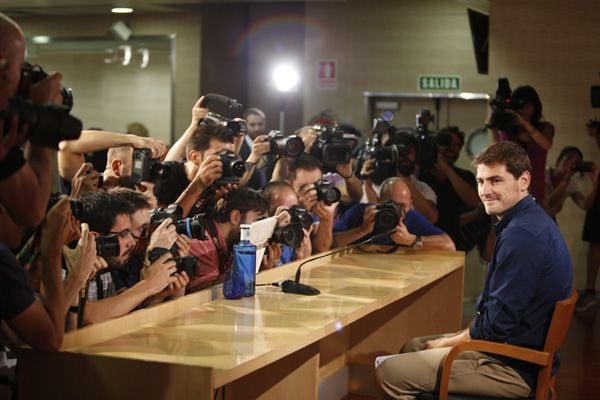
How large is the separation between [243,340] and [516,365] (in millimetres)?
1132

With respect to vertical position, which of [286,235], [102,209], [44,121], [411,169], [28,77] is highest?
[28,77]

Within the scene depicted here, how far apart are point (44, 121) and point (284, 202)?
2482 millimetres

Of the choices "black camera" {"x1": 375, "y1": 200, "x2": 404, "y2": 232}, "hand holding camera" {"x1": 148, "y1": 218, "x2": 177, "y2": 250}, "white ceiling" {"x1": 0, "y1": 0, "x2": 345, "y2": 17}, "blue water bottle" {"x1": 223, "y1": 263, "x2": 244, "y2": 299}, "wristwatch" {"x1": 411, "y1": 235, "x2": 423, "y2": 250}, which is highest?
"white ceiling" {"x1": 0, "y1": 0, "x2": 345, "y2": 17}

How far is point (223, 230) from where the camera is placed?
178 inches

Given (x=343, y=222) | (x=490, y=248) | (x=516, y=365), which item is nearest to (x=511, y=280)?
(x=516, y=365)

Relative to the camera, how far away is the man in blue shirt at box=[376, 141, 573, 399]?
3803 mm

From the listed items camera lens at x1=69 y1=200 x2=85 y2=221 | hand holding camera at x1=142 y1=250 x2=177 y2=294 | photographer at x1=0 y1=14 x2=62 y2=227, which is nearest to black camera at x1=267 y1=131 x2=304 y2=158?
hand holding camera at x1=142 y1=250 x2=177 y2=294

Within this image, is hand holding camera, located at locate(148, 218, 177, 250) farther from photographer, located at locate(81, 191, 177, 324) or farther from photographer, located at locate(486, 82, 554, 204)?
photographer, located at locate(486, 82, 554, 204)

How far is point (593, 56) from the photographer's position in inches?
335

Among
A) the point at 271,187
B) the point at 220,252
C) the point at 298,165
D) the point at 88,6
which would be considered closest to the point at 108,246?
the point at 220,252

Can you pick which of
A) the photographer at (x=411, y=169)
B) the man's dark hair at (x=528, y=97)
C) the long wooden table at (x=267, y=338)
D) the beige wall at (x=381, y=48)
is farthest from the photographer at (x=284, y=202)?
the beige wall at (x=381, y=48)

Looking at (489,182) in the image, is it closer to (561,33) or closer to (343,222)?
(343,222)

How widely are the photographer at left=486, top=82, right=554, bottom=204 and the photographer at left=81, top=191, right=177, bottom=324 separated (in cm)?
439

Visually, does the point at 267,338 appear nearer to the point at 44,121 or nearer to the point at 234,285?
the point at 234,285
